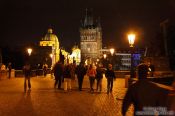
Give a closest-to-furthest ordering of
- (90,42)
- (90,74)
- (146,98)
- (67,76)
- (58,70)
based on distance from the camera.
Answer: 1. (146,98)
2. (67,76)
3. (90,74)
4. (58,70)
5. (90,42)

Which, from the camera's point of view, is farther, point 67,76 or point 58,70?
point 58,70

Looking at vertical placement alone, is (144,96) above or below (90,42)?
below

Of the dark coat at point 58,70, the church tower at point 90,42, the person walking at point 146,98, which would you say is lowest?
the person walking at point 146,98

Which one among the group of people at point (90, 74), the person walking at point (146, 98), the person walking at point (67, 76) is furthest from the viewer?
the person walking at point (67, 76)

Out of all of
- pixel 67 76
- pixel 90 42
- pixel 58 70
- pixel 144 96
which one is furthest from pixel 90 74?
pixel 90 42

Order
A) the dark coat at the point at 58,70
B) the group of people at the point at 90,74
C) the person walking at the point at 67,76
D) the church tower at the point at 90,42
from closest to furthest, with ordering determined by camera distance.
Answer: the group of people at the point at 90,74
the person walking at the point at 67,76
the dark coat at the point at 58,70
the church tower at the point at 90,42

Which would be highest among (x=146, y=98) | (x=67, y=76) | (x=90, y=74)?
(x=90, y=74)

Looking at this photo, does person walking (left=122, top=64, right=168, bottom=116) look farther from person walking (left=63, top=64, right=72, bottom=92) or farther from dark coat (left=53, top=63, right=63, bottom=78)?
dark coat (left=53, top=63, right=63, bottom=78)

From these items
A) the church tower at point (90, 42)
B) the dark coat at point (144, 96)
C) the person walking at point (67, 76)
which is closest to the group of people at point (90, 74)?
the person walking at point (67, 76)

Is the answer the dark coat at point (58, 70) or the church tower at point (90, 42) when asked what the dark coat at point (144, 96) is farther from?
the church tower at point (90, 42)

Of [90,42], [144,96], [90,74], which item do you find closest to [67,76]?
[90,74]

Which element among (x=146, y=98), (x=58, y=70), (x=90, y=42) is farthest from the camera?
(x=90, y=42)

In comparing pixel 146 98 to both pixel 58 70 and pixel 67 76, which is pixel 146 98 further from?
pixel 58 70

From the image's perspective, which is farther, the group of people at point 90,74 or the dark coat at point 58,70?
the dark coat at point 58,70
